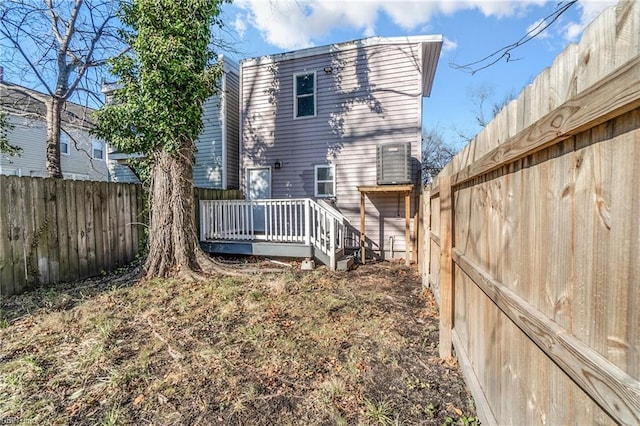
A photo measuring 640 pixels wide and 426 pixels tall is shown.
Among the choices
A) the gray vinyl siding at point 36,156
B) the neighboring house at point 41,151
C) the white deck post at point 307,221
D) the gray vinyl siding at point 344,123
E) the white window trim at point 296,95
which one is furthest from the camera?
the gray vinyl siding at point 36,156

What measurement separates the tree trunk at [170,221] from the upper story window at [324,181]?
3.70m

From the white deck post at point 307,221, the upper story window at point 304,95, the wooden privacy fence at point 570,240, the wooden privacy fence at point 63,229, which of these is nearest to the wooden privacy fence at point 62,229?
the wooden privacy fence at point 63,229

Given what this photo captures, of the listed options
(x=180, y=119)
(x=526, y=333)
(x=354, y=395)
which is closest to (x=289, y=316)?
(x=354, y=395)

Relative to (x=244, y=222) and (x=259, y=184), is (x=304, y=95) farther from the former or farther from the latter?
(x=244, y=222)

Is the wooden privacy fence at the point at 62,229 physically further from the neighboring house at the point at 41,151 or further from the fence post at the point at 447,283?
the neighboring house at the point at 41,151

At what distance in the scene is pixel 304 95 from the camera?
28.6ft

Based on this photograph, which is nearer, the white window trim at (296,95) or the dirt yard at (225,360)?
the dirt yard at (225,360)

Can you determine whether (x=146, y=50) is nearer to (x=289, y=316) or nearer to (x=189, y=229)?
(x=189, y=229)

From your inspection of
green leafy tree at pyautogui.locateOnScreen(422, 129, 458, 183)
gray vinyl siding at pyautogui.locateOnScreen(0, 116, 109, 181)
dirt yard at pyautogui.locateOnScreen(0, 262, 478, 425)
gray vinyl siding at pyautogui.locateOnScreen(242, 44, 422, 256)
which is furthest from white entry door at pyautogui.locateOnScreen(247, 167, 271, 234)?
green leafy tree at pyautogui.locateOnScreen(422, 129, 458, 183)

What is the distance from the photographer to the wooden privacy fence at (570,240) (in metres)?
0.70

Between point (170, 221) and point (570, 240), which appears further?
point (170, 221)

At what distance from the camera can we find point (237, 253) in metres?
7.21

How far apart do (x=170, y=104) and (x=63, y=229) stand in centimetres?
291

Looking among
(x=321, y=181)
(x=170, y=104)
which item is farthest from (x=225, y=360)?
(x=321, y=181)
